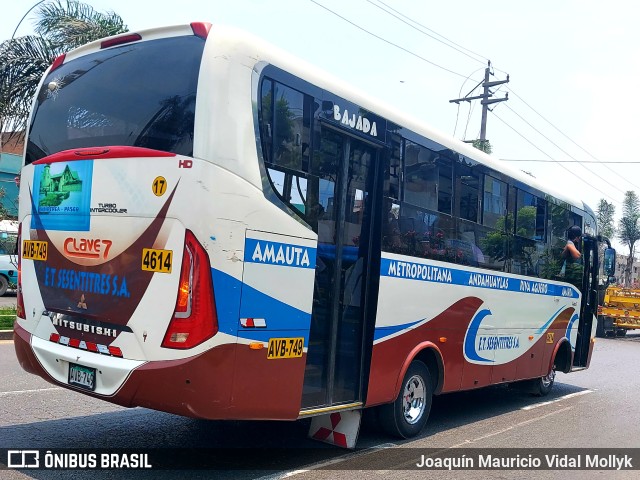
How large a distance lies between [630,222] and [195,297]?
6424 cm

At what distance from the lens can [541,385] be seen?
36.1 ft

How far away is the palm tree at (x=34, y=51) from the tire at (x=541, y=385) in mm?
11868

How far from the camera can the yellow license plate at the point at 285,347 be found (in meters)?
5.18

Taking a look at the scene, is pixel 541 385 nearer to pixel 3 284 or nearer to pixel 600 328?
pixel 600 328

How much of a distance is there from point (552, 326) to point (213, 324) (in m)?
7.53

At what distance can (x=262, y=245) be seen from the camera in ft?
16.6

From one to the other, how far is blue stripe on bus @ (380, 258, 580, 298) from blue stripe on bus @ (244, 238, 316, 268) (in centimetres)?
123

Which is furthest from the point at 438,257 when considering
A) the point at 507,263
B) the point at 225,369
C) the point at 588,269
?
the point at 588,269

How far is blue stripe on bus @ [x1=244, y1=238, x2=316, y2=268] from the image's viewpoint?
4.99m

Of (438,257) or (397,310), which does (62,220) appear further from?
(438,257)

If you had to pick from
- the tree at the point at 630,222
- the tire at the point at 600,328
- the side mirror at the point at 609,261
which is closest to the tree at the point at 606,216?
the tree at the point at 630,222

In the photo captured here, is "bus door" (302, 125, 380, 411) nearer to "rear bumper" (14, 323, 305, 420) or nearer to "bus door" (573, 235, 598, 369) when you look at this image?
"rear bumper" (14, 323, 305, 420)

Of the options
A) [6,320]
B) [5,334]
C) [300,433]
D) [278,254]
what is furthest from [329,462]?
[6,320]

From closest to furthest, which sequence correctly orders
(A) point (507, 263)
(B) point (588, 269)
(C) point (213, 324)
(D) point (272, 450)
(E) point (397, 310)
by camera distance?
(C) point (213, 324) → (D) point (272, 450) → (E) point (397, 310) → (A) point (507, 263) → (B) point (588, 269)
